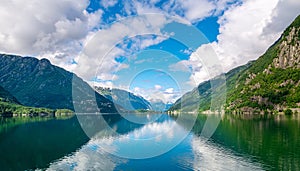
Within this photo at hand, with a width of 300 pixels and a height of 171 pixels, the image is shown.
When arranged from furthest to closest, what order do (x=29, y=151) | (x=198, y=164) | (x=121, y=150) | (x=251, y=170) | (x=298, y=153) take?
(x=29, y=151) < (x=121, y=150) < (x=298, y=153) < (x=198, y=164) < (x=251, y=170)

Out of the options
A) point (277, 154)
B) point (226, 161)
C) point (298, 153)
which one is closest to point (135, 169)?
point (226, 161)

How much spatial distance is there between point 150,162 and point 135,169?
5.16 m

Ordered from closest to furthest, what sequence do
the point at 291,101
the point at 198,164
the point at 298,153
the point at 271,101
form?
1. the point at 198,164
2. the point at 298,153
3. the point at 291,101
4. the point at 271,101

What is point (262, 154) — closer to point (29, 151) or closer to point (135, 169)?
point (135, 169)

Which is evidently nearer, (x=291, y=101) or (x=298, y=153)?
(x=298, y=153)

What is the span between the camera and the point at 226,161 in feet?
140

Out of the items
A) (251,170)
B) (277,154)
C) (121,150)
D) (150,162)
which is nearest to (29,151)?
(121,150)

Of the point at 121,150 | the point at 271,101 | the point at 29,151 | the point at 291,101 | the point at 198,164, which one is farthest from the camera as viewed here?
the point at 271,101

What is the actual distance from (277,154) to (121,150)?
95.5 ft

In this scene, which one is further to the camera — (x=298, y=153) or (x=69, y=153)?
(x=69, y=153)

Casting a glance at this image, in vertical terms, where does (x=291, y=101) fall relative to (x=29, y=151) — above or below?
above

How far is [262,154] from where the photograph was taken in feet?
153

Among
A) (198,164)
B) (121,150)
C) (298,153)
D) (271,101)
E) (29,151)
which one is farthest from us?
(271,101)

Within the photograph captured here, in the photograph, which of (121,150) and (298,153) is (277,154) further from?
(121,150)
